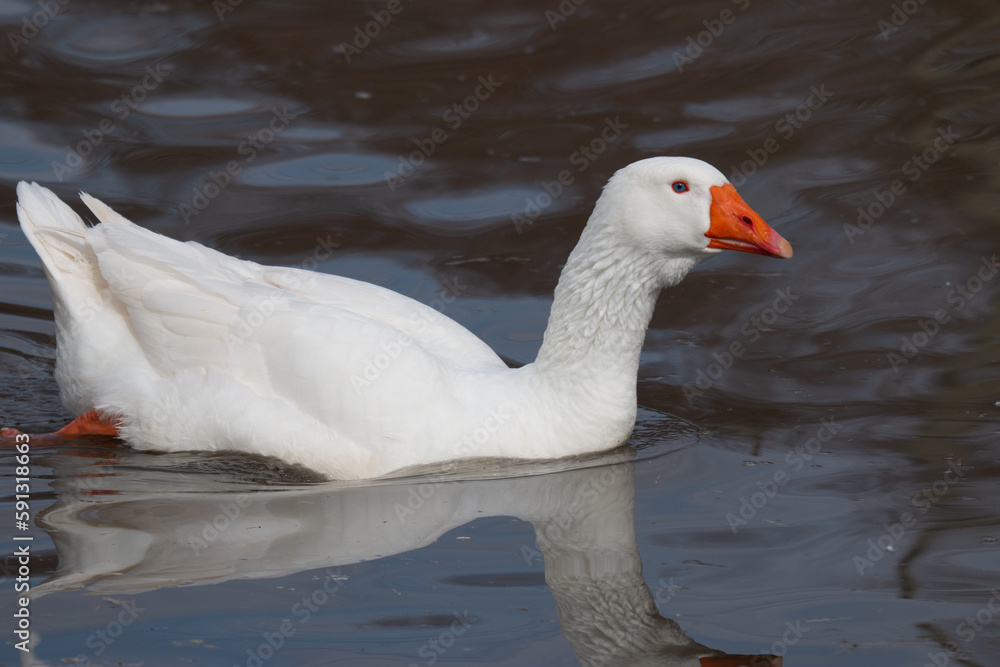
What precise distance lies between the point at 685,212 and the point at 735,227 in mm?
251

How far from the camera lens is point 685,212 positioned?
568 centimetres

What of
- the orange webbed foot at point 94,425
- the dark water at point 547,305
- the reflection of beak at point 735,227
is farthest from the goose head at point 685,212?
the orange webbed foot at point 94,425

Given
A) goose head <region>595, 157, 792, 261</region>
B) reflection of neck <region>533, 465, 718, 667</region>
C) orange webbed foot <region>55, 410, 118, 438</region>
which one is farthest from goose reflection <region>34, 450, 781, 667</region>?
goose head <region>595, 157, 792, 261</region>

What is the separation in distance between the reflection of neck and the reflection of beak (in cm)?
133

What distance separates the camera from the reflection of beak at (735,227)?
18.5 feet

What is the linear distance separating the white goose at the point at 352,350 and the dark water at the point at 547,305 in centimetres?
20

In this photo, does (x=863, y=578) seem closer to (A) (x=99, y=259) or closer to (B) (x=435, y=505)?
(B) (x=435, y=505)

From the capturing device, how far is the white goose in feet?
18.9

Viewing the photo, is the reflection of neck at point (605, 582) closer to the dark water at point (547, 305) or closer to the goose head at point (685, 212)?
the dark water at point (547, 305)

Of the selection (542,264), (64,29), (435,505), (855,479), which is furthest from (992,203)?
(64,29)

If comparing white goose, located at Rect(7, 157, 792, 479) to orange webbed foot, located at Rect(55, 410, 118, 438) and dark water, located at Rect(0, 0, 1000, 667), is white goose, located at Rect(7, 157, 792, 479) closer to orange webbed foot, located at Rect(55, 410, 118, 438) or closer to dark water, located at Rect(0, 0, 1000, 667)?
orange webbed foot, located at Rect(55, 410, 118, 438)

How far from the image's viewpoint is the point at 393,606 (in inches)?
183

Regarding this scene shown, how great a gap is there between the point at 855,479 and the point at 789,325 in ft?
7.93

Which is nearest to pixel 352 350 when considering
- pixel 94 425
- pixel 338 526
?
pixel 338 526
